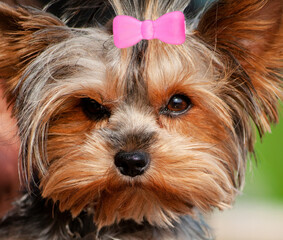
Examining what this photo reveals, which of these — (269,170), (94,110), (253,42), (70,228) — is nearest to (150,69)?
(94,110)

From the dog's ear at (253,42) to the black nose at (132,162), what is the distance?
0.58m

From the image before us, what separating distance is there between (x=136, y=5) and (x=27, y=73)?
0.57 m

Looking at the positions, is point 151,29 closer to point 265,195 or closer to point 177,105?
point 177,105

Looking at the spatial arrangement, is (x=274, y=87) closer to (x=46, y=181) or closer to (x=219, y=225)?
(x=46, y=181)

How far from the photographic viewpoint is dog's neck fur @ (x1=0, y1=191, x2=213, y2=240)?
2.31 m

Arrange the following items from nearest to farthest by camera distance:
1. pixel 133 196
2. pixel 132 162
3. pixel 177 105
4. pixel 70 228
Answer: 1. pixel 132 162
2. pixel 133 196
3. pixel 177 105
4. pixel 70 228

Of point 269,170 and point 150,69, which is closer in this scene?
point 150,69

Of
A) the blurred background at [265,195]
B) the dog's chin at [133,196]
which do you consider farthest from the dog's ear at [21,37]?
the blurred background at [265,195]

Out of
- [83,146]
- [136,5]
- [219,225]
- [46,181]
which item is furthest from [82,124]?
[219,225]

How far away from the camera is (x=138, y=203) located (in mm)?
2084

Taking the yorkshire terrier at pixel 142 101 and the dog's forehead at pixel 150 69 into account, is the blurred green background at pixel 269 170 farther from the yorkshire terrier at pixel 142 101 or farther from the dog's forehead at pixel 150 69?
the dog's forehead at pixel 150 69

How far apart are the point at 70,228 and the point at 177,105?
0.79 m

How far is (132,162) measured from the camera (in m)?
1.91

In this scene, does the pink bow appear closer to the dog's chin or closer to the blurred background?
the dog's chin
